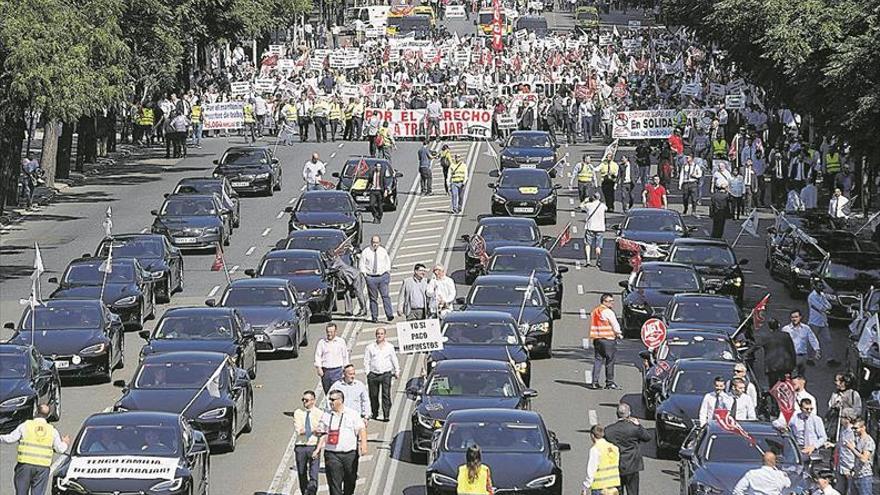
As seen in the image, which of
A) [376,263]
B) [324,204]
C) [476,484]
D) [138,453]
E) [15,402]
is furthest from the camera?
[324,204]

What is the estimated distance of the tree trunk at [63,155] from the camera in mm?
62344

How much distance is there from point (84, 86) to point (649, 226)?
15.1 meters

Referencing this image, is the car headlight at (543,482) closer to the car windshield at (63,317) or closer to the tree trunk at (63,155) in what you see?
the car windshield at (63,317)

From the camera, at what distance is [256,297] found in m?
35.0

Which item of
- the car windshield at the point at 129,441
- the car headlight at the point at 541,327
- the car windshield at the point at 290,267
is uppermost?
the car windshield at the point at 129,441

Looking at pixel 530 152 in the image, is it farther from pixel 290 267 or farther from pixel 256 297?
pixel 256 297

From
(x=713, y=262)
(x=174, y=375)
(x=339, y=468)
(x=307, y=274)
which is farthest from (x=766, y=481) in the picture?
(x=713, y=262)

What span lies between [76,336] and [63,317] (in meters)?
0.85

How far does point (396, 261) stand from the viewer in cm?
4506

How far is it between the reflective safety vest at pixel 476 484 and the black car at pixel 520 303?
496 inches

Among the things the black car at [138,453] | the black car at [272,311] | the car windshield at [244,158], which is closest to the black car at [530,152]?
the car windshield at [244,158]

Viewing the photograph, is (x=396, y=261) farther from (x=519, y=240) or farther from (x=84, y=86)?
(x=84, y=86)

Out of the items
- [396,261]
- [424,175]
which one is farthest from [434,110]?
[396,261]

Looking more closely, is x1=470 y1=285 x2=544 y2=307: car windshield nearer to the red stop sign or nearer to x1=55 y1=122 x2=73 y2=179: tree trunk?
the red stop sign
